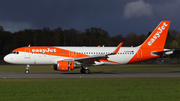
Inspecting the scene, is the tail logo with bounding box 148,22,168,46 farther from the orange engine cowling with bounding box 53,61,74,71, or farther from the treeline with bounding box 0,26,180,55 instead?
the treeline with bounding box 0,26,180,55

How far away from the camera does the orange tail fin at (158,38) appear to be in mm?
32562

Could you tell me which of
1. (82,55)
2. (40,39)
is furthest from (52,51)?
(40,39)

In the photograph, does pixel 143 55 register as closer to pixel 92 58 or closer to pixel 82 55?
pixel 92 58

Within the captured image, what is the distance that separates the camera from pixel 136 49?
32.2 meters

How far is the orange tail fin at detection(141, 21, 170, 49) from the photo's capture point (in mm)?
32562

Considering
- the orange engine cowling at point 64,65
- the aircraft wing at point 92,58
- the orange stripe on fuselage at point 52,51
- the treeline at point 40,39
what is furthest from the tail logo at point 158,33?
the treeline at point 40,39

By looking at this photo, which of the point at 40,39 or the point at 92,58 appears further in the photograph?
the point at 40,39

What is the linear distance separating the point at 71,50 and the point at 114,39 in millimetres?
98699

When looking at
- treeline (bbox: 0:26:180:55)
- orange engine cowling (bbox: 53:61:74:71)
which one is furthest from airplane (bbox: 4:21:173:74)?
treeline (bbox: 0:26:180:55)

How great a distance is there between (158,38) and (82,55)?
36.6 feet

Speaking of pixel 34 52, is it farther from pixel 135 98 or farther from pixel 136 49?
pixel 135 98

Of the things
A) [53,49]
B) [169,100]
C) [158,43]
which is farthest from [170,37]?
[169,100]

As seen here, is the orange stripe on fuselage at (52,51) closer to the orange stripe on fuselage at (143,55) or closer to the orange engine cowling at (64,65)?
the orange engine cowling at (64,65)

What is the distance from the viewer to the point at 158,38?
32625 mm
